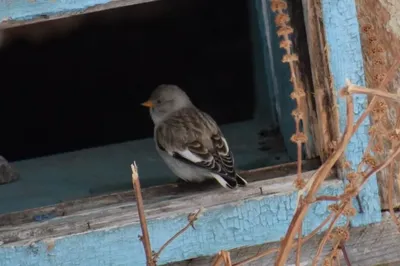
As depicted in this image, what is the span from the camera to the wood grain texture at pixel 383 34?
2.81 m

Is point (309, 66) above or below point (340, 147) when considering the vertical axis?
above

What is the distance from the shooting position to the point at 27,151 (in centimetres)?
466

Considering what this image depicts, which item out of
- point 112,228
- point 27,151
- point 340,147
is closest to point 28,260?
point 112,228

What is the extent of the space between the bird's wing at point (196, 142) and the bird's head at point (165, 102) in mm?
305

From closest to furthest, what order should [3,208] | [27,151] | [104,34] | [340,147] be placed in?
[340,147] → [3,208] → [27,151] → [104,34]

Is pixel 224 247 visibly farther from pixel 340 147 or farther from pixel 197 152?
pixel 340 147

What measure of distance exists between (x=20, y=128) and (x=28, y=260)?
2228 mm

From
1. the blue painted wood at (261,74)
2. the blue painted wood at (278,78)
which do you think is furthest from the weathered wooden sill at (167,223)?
the blue painted wood at (261,74)

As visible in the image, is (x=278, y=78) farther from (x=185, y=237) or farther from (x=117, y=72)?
(x=117, y=72)

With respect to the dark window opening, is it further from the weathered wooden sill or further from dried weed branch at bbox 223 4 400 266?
dried weed branch at bbox 223 4 400 266

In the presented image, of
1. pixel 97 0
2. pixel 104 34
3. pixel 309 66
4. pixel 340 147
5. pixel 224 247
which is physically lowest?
pixel 224 247

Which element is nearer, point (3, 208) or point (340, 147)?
point (340, 147)

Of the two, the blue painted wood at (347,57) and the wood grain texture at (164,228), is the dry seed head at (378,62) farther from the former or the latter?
the wood grain texture at (164,228)

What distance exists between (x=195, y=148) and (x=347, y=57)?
77 centimetres
